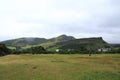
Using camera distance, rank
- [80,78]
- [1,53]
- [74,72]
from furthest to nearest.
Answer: [1,53], [74,72], [80,78]

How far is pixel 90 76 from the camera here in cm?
3378

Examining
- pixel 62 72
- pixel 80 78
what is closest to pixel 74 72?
pixel 62 72

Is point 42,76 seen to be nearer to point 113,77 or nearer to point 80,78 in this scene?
point 80,78

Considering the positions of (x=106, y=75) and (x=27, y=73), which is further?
(x=27, y=73)

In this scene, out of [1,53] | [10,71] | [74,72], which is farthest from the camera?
[1,53]

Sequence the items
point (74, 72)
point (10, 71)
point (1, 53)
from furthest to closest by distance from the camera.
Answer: point (1, 53), point (10, 71), point (74, 72)

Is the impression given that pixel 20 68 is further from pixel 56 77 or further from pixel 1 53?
pixel 1 53

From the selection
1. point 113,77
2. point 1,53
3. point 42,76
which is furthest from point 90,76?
point 1,53

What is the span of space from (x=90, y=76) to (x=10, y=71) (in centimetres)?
1482

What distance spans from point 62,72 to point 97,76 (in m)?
6.43

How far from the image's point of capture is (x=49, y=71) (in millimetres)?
38938

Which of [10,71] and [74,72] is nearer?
[74,72]

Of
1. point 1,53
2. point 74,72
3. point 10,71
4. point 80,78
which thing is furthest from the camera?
point 1,53

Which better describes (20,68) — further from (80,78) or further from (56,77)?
(80,78)
